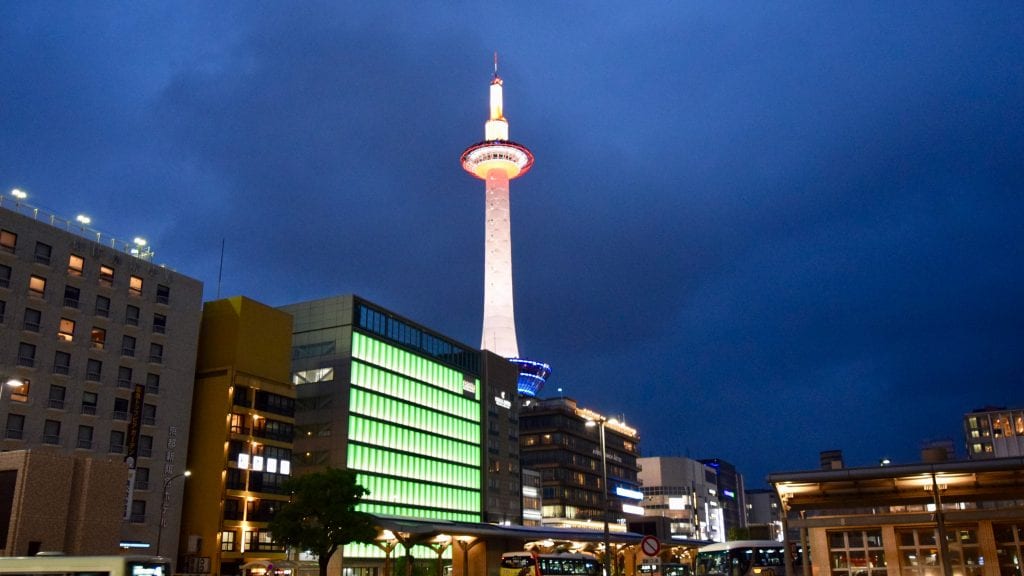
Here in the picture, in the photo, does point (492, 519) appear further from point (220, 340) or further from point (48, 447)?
point (48, 447)

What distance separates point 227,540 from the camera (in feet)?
291

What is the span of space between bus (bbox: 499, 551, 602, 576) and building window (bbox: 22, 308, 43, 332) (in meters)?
46.8

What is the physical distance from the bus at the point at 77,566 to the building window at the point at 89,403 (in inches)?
2068

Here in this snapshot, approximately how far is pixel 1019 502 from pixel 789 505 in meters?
15.2

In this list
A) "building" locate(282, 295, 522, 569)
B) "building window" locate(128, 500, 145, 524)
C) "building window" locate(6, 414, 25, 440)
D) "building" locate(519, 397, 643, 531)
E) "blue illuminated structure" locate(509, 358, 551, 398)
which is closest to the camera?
"building window" locate(6, 414, 25, 440)

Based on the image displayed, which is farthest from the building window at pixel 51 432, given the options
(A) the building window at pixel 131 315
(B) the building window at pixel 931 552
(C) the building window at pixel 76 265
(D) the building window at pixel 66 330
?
(B) the building window at pixel 931 552

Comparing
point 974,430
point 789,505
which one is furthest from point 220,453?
point 974,430

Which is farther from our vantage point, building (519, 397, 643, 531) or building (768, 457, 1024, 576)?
building (519, 397, 643, 531)

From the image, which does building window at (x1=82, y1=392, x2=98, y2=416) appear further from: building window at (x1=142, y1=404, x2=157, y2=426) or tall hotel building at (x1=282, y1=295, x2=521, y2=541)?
tall hotel building at (x1=282, y1=295, x2=521, y2=541)

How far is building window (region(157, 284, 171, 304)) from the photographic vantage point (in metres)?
90.0

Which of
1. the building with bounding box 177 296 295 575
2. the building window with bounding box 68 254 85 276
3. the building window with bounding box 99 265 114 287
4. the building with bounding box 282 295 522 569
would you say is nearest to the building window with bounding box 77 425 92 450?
the building with bounding box 177 296 295 575

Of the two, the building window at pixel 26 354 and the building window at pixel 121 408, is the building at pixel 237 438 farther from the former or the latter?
the building window at pixel 26 354

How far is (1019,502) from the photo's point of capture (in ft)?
144

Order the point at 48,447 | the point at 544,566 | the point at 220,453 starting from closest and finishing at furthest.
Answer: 1. the point at 544,566
2. the point at 48,447
3. the point at 220,453
